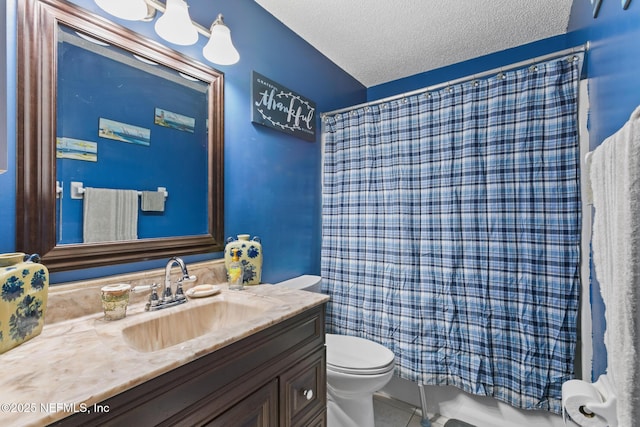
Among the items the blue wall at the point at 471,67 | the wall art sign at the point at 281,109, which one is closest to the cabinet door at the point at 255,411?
the wall art sign at the point at 281,109

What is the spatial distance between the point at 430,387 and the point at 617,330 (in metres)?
1.65

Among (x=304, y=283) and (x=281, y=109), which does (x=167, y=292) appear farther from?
(x=281, y=109)

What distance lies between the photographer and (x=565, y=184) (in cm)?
133

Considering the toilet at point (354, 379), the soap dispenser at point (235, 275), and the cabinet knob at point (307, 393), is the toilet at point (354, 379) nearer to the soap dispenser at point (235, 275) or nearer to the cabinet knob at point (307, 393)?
the cabinet knob at point (307, 393)

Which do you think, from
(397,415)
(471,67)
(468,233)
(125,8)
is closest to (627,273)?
(468,233)

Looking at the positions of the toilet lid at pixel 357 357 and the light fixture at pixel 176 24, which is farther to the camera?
the toilet lid at pixel 357 357

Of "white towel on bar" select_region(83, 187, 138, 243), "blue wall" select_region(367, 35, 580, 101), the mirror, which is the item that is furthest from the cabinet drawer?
"blue wall" select_region(367, 35, 580, 101)

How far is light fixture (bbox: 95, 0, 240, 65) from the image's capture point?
0.98m

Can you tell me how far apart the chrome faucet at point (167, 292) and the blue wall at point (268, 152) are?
0.10 m

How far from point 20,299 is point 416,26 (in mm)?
2229

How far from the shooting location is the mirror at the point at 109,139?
880mm

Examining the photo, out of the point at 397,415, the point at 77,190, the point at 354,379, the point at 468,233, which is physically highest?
the point at 77,190

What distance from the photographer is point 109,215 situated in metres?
1.05

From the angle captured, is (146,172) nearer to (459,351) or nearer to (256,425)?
(256,425)
